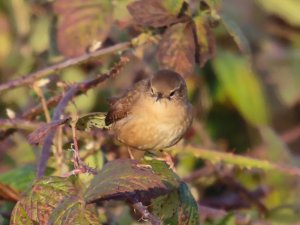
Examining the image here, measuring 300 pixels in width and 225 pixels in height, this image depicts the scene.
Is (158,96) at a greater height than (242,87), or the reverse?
(158,96)

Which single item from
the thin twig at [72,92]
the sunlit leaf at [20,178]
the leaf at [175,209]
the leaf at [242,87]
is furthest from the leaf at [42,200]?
the leaf at [242,87]

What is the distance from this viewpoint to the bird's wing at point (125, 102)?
3.19 m

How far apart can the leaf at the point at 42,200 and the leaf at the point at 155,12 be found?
945 millimetres

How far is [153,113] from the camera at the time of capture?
130 inches

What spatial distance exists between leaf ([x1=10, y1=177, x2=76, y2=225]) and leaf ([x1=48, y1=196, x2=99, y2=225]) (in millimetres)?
128

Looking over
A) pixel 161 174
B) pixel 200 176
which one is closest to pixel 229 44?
pixel 200 176

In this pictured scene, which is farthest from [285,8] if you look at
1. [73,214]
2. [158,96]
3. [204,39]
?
[73,214]

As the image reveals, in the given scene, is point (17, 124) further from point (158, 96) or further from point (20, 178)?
point (158, 96)

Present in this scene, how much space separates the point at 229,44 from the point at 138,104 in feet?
8.22

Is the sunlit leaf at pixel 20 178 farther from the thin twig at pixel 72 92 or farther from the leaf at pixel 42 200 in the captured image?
the leaf at pixel 42 200

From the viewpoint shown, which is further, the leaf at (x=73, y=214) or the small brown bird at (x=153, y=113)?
the small brown bird at (x=153, y=113)

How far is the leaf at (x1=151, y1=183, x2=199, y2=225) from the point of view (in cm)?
226

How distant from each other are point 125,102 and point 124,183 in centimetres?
126

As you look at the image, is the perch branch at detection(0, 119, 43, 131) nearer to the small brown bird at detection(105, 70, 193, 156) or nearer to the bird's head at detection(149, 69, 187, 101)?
the small brown bird at detection(105, 70, 193, 156)
